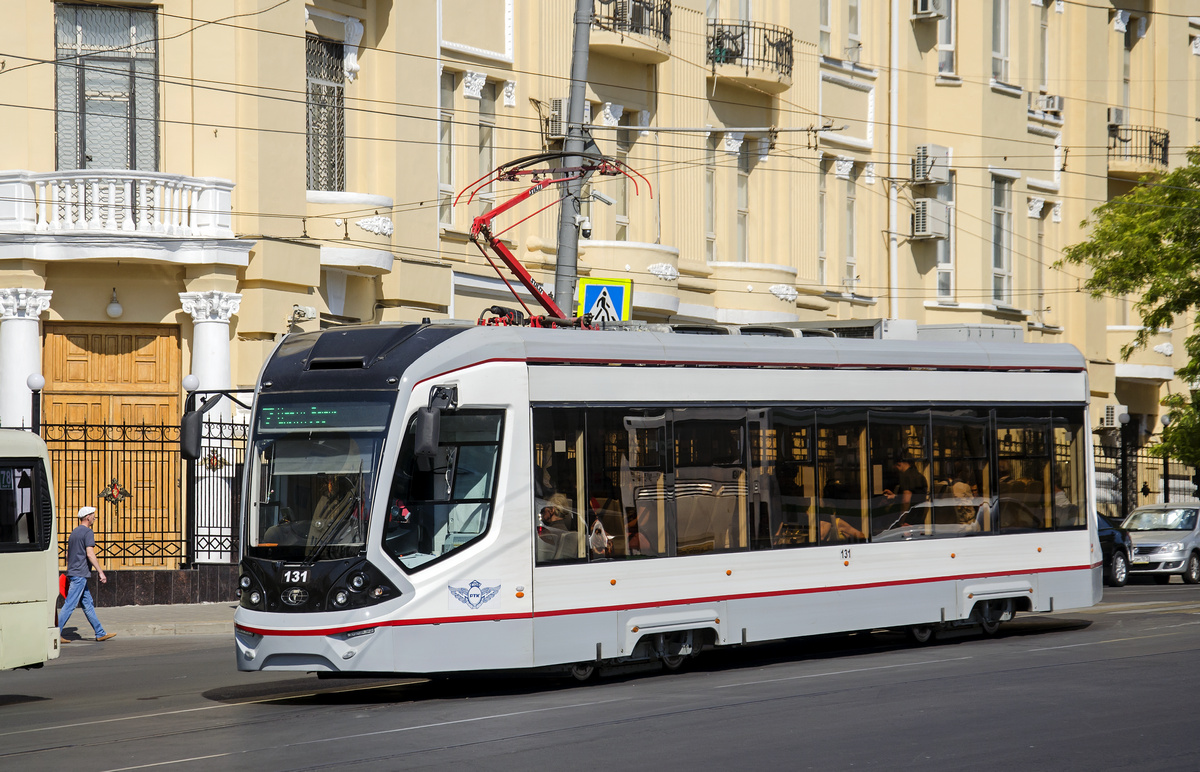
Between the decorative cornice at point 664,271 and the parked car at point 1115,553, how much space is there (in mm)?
9249

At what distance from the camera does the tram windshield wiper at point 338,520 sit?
13.1 meters

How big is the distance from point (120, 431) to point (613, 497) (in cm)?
1200

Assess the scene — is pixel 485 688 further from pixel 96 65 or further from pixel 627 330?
pixel 96 65

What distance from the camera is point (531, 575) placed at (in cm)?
1366

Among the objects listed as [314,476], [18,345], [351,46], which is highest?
[351,46]

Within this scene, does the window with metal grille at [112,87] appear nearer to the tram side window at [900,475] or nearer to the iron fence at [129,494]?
the iron fence at [129,494]

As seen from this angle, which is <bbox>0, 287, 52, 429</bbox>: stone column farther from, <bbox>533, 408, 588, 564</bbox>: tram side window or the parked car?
the parked car

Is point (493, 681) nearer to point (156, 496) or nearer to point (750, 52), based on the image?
point (156, 496)

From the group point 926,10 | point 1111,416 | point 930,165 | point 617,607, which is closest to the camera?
point 617,607

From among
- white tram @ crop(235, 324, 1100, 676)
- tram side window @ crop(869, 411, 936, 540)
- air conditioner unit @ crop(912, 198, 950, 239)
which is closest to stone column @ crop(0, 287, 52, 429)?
white tram @ crop(235, 324, 1100, 676)

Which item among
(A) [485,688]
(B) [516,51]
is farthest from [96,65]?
(A) [485,688]

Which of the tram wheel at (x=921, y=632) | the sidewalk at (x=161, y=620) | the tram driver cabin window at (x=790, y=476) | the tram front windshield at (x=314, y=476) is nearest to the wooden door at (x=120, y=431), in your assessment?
the sidewalk at (x=161, y=620)

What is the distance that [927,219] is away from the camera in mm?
39156

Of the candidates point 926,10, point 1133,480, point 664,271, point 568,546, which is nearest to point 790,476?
point 568,546
